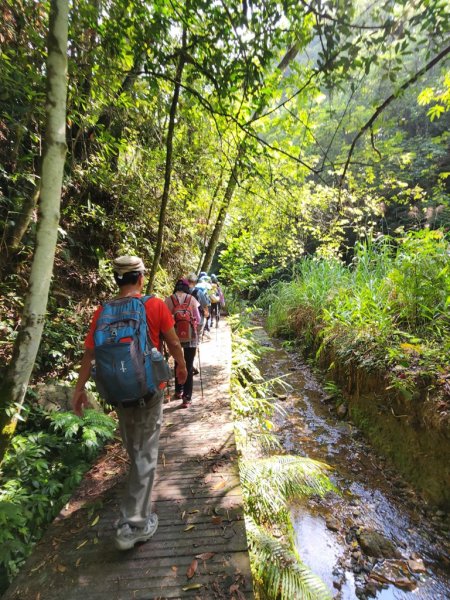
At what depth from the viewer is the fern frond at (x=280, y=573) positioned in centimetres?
243

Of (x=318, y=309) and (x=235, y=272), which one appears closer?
(x=318, y=309)

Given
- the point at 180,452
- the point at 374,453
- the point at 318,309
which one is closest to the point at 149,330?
the point at 180,452

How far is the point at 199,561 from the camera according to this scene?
7.34 ft

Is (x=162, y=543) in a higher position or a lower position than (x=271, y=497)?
higher

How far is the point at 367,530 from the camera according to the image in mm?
3652

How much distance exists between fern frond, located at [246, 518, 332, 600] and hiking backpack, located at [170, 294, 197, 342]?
7.98 feet

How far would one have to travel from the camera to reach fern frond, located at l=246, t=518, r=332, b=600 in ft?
7.98

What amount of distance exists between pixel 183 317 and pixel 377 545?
3476 mm

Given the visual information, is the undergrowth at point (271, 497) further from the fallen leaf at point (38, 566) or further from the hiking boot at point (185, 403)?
the fallen leaf at point (38, 566)

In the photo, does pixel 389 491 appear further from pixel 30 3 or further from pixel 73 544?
pixel 30 3

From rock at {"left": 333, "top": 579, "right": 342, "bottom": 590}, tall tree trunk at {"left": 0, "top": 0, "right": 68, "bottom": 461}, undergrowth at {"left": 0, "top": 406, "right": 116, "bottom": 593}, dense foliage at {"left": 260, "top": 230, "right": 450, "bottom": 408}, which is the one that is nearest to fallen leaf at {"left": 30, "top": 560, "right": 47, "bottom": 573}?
undergrowth at {"left": 0, "top": 406, "right": 116, "bottom": 593}

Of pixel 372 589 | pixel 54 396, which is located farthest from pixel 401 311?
pixel 54 396

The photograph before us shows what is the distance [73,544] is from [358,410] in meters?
4.87

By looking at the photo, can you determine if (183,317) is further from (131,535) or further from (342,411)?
(342,411)
